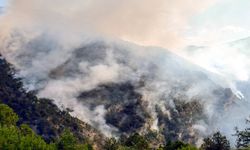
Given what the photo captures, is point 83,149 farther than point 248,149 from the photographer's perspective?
Yes

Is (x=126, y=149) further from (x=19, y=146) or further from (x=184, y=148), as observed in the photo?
(x=19, y=146)

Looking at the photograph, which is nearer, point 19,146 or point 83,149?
point 19,146

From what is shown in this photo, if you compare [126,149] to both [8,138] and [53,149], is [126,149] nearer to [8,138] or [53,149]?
[53,149]

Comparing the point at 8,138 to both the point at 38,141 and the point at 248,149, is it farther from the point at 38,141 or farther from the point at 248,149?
the point at 248,149

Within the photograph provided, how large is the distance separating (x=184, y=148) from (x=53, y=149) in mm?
52385

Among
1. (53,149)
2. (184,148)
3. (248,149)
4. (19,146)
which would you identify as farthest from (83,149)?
(248,149)

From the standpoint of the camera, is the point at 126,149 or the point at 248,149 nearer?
the point at 248,149

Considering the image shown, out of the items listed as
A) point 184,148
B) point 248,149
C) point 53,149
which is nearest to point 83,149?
point 53,149

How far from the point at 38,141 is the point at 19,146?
9900 millimetres

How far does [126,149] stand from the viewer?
656ft

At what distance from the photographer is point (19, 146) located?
18538 cm

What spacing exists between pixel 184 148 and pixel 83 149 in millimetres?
42202

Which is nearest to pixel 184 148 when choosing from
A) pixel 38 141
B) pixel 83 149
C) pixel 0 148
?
pixel 83 149

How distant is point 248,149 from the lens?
611ft
